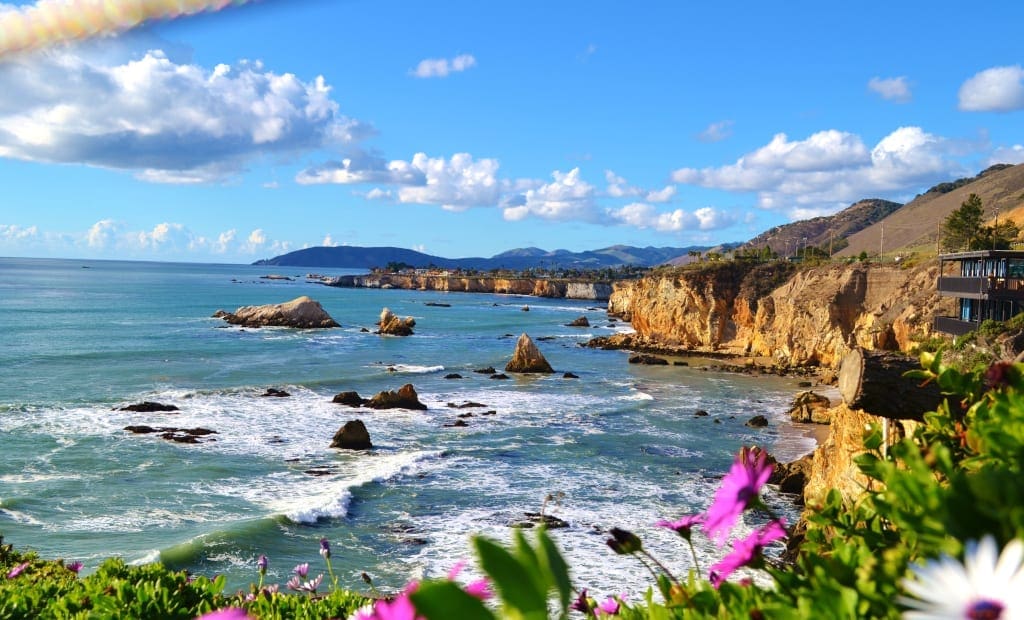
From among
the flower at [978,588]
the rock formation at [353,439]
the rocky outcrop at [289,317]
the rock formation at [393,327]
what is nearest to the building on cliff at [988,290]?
the rock formation at [353,439]

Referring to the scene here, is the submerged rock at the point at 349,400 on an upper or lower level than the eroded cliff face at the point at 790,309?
lower

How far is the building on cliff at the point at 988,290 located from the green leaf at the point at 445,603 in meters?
37.1

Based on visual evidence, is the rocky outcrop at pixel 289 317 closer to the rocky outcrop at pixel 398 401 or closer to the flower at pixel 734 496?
the rocky outcrop at pixel 398 401

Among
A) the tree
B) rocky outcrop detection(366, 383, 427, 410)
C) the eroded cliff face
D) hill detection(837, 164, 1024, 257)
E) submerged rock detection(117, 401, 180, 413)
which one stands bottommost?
submerged rock detection(117, 401, 180, 413)

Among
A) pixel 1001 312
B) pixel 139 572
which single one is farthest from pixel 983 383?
pixel 1001 312

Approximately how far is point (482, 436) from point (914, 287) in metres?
31.3

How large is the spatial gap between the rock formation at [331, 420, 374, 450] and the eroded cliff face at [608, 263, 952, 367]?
2526 cm

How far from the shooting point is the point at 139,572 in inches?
292

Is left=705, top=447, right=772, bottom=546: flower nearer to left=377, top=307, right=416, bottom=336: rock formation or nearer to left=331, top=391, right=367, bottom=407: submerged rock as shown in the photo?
left=331, top=391, right=367, bottom=407: submerged rock

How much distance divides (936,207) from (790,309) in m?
113

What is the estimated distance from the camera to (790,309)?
56.1m

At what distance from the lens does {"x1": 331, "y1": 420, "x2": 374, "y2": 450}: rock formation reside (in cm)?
2930

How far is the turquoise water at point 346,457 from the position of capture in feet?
61.1

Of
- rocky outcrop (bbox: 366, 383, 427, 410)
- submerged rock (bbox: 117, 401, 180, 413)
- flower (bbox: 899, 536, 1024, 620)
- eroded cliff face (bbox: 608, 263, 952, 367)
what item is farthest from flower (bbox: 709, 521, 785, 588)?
eroded cliff face (bbox: 608, 263, 952, 367)
